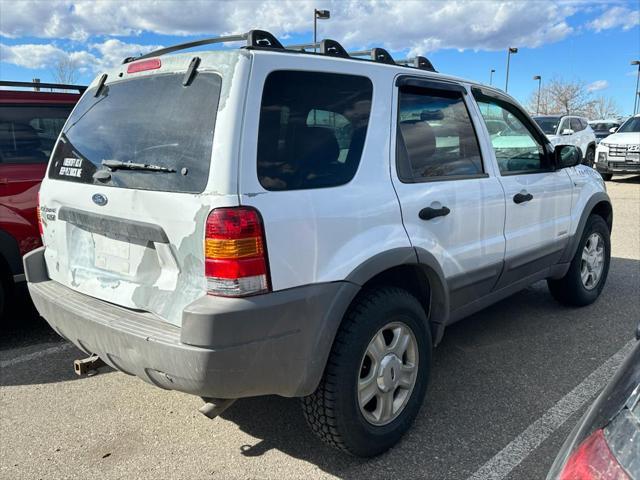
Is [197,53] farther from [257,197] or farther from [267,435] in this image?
[267,435]

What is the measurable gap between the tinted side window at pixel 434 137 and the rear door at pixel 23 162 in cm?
303

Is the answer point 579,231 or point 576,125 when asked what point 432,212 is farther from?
point 576,125

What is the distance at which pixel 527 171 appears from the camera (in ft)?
12.8

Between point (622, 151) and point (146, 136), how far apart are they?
1456 centimetres

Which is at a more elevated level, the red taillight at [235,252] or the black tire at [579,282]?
the red taillight at [235,252]

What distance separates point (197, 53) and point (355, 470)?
2125 millimetres

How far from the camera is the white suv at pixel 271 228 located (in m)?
2.15

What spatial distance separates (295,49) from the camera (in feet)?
9.25

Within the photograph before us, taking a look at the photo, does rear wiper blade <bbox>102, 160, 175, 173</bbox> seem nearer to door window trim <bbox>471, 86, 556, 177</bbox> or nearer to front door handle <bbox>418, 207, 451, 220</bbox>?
front door handle <bbox>418, 207, 451, 220</bbox>

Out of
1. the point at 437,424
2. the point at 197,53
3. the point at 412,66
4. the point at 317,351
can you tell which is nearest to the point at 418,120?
the point at 412,66

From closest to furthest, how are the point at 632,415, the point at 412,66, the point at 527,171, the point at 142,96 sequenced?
1. the point at 632,415
2. the point at 142,96
3. the point at 412,66
4. the point at 527,171

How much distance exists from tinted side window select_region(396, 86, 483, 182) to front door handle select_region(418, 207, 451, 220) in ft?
0.59

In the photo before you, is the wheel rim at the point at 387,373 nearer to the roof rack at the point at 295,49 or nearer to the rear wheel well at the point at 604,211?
the roof rack at the point at 295,49

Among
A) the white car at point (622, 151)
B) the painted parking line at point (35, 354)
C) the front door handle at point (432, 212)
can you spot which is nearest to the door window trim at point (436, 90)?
the front door handle at point (432, 212)
